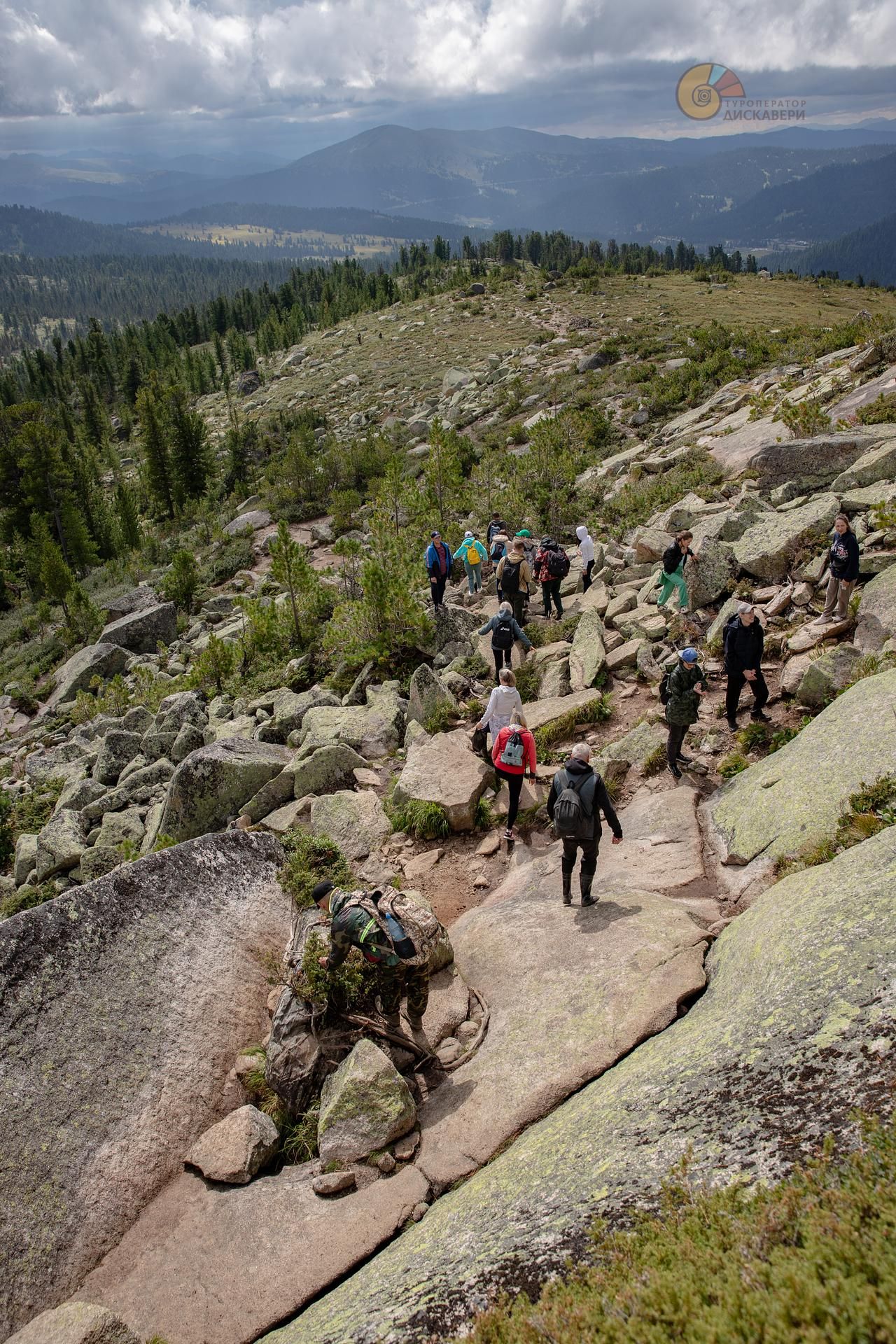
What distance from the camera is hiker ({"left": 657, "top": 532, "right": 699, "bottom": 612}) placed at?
13.9m

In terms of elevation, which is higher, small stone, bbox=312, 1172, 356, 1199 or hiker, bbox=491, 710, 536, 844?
hiker, bbox=491, 710, 536, 844

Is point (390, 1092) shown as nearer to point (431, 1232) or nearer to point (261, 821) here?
point (431, 1232)

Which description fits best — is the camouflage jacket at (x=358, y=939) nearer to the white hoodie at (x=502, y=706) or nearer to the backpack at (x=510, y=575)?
the white hoodie at (x=502, y=706)

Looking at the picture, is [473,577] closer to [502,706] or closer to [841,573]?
[502,706]

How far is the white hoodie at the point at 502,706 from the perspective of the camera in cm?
1091

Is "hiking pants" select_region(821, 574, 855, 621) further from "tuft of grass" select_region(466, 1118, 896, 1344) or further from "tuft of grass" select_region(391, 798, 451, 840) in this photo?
"tuft of grass" select_region(466, 1118, 896, 1344)

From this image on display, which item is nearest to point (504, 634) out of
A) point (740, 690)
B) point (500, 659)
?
point (500, 659)

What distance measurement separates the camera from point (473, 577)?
20.9 meters

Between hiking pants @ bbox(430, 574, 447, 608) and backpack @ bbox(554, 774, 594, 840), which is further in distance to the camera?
hiking pants @ bbox(430, 574, 447, 608)

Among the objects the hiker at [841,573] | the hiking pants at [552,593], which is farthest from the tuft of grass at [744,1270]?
the hiking pants at [552,593]

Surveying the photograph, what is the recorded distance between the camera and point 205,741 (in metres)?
17.4

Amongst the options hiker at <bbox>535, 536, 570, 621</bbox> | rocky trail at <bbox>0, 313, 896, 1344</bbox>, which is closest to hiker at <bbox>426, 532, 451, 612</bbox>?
hiker at <bbox>535, 536, 570, 621</bbox>

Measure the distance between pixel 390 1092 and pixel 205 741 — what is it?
40.7 ft

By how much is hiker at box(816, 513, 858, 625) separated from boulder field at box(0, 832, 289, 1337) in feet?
33.9
